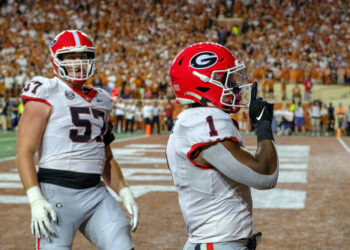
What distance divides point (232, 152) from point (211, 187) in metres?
0.19

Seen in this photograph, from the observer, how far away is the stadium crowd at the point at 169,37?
920 inches

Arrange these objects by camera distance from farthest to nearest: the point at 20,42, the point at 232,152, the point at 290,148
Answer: the point at 20,42, the point at 290,148, the point at 232,152

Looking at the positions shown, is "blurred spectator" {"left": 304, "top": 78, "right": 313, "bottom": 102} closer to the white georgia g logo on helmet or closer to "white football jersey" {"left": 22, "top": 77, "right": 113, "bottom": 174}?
"white football jersey" {"left": 22, "top": 77, "right": 113, "bottom": 174}

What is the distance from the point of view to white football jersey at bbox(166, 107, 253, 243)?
226 centimetres

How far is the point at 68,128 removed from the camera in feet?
9.98

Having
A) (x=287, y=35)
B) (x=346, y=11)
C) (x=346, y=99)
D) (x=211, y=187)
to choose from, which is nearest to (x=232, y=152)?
(x=211, y=187)

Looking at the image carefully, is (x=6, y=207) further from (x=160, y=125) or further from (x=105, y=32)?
(x=105, y=32)

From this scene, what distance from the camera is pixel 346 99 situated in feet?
76.2

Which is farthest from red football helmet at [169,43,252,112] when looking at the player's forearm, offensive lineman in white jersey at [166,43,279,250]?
the player's forearm

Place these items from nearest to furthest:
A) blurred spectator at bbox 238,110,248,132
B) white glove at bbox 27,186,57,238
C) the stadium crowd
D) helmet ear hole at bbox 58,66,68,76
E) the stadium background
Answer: white glove at bbox 27,186,57,238
helmet ear hole at bbox 58,66,68,76
the stadium background
blurred spectator at bbox 238,110,248,132
the stadium crowd

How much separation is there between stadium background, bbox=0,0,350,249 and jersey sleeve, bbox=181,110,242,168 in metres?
3.52

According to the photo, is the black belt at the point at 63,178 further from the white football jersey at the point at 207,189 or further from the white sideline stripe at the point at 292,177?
the white sideline stripe at the point at 292,177

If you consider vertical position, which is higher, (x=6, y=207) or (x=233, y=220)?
(x=233, y=220)

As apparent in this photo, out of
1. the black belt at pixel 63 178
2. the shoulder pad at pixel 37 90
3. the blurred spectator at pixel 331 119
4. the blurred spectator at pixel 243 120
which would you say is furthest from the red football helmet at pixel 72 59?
the blurred spectator at pixel 243 120
